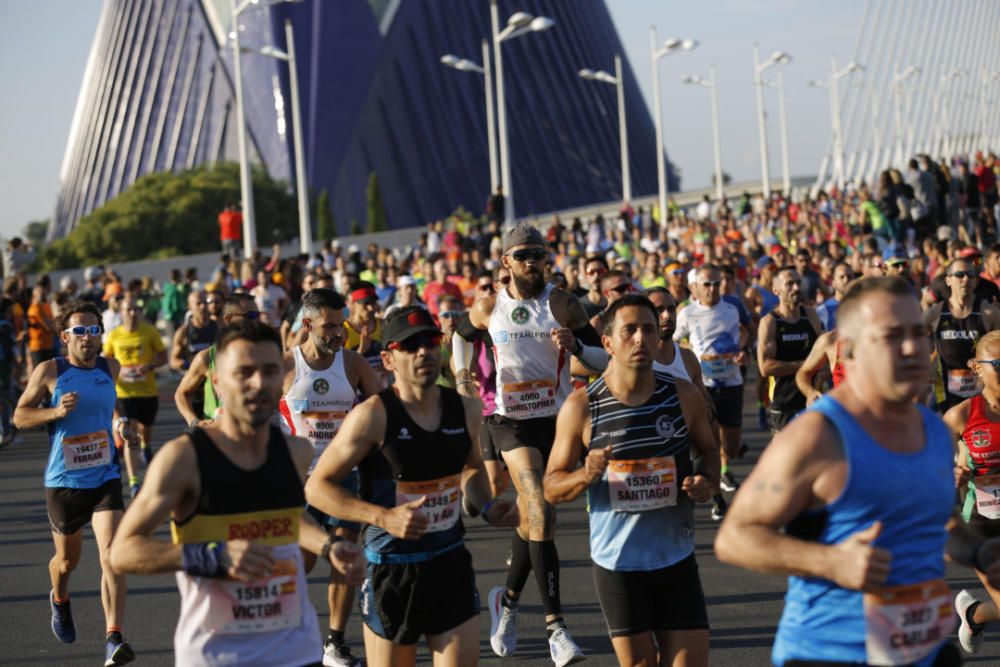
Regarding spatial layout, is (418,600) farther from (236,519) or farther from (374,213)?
(374,213)

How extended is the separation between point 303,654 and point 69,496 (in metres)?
3.66

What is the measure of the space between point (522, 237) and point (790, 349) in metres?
3.63

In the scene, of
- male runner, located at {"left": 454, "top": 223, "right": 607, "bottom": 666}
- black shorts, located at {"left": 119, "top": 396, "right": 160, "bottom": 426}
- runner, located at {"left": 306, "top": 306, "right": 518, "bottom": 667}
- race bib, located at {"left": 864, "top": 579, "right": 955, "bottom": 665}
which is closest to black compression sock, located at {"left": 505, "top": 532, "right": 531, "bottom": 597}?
male runner, located at {"left": 454, "top": 223, "right": 607, "bottom": 666}

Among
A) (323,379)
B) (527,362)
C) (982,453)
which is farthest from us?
(527,362)

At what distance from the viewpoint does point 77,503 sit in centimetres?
731

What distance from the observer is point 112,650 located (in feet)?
21.9

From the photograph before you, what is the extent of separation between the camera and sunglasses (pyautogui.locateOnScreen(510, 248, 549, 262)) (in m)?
7.16

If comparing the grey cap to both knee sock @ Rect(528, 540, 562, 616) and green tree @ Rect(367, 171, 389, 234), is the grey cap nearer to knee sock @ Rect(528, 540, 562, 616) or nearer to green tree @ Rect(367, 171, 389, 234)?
knee sock @ Rect(528, 540, 562, 616)

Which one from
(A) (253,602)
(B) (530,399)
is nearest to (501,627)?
(B) (530,399)

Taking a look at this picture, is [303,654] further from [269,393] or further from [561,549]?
[561,549]

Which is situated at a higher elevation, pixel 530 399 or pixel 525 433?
pixel 530 399

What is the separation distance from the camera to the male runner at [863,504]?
10.5ft

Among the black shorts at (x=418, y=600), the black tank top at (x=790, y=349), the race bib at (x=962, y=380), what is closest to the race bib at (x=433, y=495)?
the black shorts at (x=418, y=600)

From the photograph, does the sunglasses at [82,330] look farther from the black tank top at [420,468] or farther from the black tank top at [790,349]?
the black tank top at [790,349]
